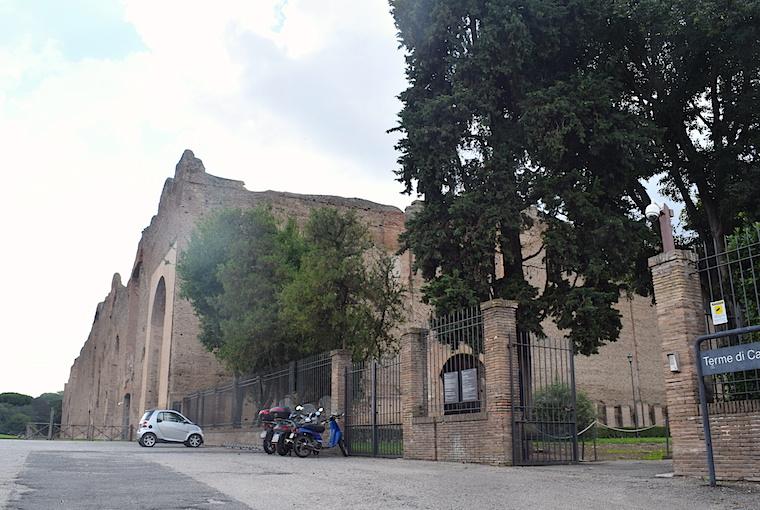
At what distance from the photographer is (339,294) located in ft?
58.8

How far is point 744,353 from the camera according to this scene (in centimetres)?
675

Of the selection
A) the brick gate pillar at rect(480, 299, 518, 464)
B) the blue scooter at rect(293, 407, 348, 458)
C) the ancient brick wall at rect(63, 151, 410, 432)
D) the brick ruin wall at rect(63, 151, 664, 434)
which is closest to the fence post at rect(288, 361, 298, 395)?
the blue scooter at rect(293, 407, 348, 458)

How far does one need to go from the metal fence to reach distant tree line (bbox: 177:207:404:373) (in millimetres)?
711

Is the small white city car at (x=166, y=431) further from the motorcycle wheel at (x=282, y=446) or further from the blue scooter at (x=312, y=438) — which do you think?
the blue scooter at (x=312, y=438)

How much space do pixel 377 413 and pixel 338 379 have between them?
1.76 meters

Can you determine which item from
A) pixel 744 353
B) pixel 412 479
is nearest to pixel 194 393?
pixel 412 479

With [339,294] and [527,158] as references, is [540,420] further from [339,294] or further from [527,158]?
[339,294]

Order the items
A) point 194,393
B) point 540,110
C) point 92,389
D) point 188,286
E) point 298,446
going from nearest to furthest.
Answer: point 540,110 → point 298,446 → point 188,286 → point 194,393 → point 92,389

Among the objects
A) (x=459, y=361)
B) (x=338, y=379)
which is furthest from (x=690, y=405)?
(x=338, y=379)

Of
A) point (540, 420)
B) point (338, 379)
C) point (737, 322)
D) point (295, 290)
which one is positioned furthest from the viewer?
point (295, 290)

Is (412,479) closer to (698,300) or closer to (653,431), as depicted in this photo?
(698,300)

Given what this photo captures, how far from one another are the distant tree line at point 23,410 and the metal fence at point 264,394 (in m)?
53.1

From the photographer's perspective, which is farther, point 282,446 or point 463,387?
point 282,446

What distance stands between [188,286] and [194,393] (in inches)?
254
